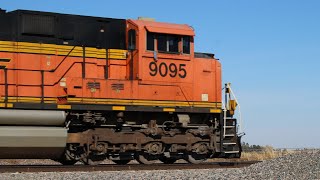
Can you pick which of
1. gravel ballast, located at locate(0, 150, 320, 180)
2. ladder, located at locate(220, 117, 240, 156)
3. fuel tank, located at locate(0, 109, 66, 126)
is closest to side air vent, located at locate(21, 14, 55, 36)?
fuel tank, located at locate(0, 109, 66, 126)

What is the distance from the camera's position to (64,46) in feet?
41.0

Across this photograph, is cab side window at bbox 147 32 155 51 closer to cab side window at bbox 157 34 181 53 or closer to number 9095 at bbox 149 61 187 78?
cab side window at bbox 157 34 181 53

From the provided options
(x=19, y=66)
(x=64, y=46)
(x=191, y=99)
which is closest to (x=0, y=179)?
(x=19, y=66)

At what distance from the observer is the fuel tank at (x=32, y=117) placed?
36.6 ft

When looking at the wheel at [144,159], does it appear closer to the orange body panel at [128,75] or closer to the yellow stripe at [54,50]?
the orange body panel at [128,75]

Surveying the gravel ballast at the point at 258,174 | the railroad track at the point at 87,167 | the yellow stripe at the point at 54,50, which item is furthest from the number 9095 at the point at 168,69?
the gravel ballast at the point at 258,174

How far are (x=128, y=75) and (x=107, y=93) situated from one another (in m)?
1.07

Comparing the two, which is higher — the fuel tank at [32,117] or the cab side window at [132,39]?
the cab side window at [132,39]

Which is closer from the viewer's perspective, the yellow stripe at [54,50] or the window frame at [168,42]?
the yellow stripe at [54,50]

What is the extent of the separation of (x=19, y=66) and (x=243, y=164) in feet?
21.1

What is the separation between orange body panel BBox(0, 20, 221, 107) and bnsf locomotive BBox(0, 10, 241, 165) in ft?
0.09

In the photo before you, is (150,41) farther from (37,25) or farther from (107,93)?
(37,25)

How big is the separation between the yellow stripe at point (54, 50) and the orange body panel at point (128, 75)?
11cm

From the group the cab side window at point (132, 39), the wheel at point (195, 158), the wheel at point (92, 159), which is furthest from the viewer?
the wheel at point (195, 158)
